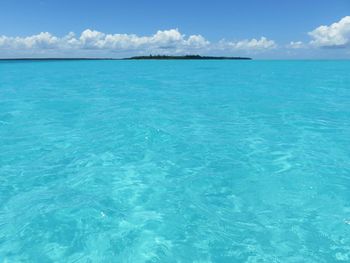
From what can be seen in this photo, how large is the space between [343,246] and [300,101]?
1631cm

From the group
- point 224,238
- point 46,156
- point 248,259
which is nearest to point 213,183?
point 224,238

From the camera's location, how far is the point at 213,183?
7.07 metres

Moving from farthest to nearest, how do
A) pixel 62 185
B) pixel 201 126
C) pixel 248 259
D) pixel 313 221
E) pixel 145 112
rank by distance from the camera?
pixel 145 112 < pixel 201 126 < pixel 62 185 < pixel 313 221 < pixel 248 259

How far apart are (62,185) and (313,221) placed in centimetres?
544

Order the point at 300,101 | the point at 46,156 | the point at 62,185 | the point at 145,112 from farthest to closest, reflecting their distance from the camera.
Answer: the point at 300,101 → the point at 145,112 → the point at 46,156 → the point at 62,185

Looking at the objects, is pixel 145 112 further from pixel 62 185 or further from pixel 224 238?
pixel 224 238

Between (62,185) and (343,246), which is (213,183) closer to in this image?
(343,246)

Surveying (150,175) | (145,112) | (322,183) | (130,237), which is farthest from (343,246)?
(145,112)

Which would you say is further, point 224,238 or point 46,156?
point 46,156

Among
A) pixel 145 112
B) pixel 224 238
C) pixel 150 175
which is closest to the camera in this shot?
pixel 224 238

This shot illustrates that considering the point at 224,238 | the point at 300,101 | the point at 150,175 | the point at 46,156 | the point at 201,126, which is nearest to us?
the point at 224,238

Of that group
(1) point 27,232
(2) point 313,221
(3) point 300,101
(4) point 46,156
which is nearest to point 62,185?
(1) point 27,232

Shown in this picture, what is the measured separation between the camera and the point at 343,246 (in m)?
4.81

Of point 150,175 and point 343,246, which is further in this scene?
point 150,175
